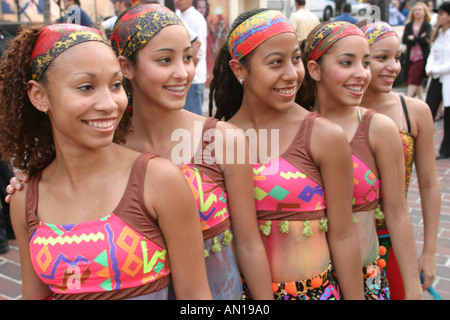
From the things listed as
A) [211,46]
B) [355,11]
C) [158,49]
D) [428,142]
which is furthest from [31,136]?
[355,11]

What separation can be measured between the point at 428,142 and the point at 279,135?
98 centimetres

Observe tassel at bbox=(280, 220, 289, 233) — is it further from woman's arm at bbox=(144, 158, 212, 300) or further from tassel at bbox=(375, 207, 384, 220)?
tassel at bbox=(375, 207, 384, 220)

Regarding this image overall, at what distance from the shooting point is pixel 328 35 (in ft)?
7.66

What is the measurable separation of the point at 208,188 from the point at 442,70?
680cm

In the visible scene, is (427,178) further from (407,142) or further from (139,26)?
(139,26)

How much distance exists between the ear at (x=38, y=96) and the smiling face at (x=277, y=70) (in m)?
0.92

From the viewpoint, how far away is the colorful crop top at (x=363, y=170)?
88.8 inches

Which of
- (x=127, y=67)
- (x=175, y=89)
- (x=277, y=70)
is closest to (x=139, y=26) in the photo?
A: (x=127, y=67)

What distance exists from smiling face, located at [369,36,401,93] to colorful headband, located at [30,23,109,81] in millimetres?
1569

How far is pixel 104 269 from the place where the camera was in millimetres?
1590

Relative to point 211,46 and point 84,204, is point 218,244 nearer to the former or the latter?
point 84,204

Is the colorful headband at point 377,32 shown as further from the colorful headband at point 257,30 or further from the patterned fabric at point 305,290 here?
the patterned fabric at point 305,290

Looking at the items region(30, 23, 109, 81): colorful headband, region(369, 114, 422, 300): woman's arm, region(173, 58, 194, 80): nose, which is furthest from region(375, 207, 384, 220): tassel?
region(30, 23, 109, 81): colorful headband

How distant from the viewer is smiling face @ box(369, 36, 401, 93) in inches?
102
